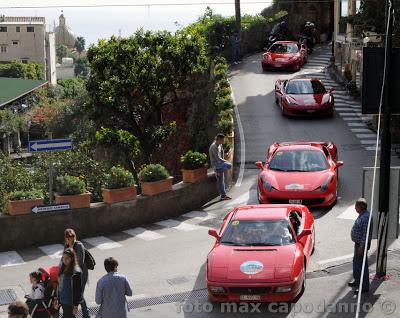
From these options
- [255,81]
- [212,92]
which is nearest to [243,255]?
[212,92]

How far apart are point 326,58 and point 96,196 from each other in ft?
92.4

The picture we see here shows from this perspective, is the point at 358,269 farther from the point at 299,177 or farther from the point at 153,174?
the point at 153,174

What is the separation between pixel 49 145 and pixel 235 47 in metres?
27.8

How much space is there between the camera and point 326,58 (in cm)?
4478

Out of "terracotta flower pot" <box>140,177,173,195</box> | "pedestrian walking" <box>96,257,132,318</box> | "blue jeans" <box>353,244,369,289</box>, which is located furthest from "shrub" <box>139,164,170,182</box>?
"pedestrian walking" <box>96,257,132,318</box>

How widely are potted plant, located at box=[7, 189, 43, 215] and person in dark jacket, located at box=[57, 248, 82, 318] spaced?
600 cm

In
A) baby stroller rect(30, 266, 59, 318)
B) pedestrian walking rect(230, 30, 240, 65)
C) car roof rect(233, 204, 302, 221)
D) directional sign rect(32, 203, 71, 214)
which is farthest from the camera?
pedestrian walking rect(230, 30, 240, 65)

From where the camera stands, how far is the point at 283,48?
39594 mm

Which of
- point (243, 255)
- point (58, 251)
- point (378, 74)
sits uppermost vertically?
point (378, 74)

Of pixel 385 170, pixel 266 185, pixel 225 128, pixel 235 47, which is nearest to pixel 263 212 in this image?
pixel 385 170

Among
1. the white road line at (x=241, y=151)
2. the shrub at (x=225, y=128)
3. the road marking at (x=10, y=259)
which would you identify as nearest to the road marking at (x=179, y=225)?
the white road line at (x=241, y=151)

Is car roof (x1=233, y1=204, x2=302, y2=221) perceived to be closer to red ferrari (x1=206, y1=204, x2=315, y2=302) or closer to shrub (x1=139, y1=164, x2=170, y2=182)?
red ferrari (x1=206, y1=204, x2=315, y2=302)

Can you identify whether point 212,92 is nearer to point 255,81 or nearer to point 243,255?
point 255,81

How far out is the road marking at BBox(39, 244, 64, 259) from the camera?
15.4 m
